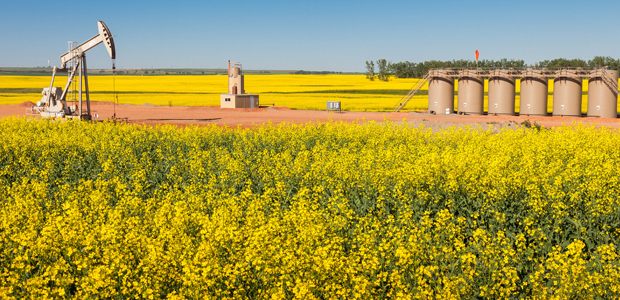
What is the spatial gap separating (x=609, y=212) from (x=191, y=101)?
67.5 meters

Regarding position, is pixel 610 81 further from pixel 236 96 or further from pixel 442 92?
pixel 236 96

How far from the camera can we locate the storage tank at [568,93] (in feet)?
158

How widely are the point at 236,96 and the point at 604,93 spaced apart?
127 feet

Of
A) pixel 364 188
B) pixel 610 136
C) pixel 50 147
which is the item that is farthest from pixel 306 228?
pixel 610 136

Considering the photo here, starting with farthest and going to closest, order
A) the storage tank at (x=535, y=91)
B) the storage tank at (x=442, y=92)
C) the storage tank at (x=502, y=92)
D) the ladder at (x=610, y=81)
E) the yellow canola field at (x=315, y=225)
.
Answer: the storage tank at (x=442, y=92)
the storage tank at (x=502, y=92)
the storage tank at (x=535, y=91)
the ladder at (x=610, y=81)
the yellow canola field at (x=315, y=225)

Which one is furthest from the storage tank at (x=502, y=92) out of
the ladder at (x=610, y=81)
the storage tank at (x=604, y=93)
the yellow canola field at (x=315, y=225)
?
the yellow canola field at (x=315, y=225)

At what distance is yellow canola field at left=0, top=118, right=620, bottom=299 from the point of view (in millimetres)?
5594

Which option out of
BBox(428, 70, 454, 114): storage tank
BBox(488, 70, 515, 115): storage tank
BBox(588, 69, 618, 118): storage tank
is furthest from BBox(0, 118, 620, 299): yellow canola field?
BBox(428, 70, 454, 114): storage tank

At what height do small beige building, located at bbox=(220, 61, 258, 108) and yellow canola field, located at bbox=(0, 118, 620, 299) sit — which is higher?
small beige building, located at bbox=(220, 61, 258, 108)

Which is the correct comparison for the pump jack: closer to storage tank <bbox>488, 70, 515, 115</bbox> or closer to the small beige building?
the small beige building

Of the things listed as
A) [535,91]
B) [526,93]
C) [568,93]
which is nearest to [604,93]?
[568,93]

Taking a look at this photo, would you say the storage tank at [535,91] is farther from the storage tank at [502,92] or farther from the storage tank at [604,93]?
the storage tank at [604,93]

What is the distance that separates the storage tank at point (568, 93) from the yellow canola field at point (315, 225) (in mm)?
32708

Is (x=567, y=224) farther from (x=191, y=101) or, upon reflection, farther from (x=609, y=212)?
(x=191, y=101)
